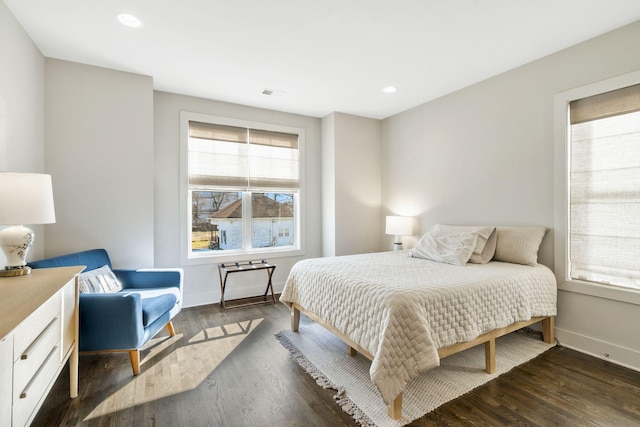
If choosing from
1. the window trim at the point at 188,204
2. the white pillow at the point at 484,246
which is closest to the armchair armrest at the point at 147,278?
the window trim at the point at 188,204

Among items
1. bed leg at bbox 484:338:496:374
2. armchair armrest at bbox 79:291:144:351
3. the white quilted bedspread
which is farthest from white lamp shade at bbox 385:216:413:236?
armchair armrest at bbox 79:291:144:351

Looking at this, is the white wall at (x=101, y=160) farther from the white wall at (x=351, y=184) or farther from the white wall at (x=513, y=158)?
the white wall at (x=513, y=158)

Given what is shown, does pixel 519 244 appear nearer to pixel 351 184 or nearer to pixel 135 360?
pixel 351 184

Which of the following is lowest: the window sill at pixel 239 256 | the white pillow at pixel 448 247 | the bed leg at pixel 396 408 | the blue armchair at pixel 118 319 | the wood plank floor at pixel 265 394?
the wood plank floor at pixel 265 394

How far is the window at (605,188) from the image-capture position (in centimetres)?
235

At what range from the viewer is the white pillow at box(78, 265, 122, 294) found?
2.30m

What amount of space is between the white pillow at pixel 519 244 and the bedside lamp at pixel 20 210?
3567mm

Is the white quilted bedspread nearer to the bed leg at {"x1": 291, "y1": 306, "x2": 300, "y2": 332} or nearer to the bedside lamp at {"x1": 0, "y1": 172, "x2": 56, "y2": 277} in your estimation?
the bed leg at {"x1": 291, "y1": 306, "x2": 300, "y2": 332}

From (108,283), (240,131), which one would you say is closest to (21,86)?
(108,283)

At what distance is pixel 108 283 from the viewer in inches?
100

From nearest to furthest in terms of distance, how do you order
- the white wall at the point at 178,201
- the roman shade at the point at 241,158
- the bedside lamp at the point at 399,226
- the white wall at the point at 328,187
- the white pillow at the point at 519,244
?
the white pillow at the point at 519,244, the white wall at the point at 178,201, the roman shade at the point at 241,158, the bedside lamp at the point at 399,226, the white wall at the point at 328,187

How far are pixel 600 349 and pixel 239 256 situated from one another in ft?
12.3

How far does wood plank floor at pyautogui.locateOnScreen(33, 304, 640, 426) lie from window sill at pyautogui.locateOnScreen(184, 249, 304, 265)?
4.25 feet

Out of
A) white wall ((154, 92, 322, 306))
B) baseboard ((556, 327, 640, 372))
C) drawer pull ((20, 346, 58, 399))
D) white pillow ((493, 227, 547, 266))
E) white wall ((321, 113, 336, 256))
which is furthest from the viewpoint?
white wall ((321, 113, 336, 256))
